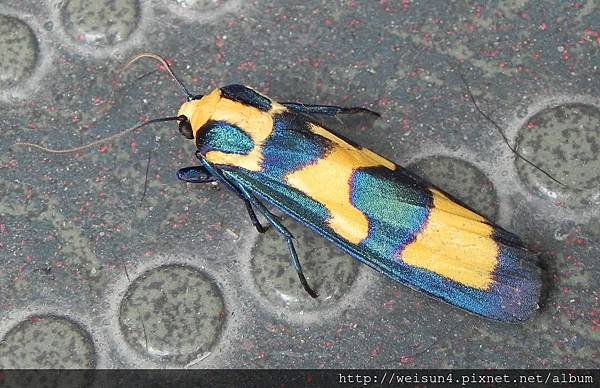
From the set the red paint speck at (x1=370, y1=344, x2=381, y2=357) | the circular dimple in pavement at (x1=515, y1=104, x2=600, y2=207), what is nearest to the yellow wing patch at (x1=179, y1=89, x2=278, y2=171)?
the red paint speck at (x1=370, y1=344, x2=381, y2=357)

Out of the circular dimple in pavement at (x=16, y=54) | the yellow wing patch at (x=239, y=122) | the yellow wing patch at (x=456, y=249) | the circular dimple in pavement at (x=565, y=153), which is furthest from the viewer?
the circular dimple in pavement at (x=16, y=54)

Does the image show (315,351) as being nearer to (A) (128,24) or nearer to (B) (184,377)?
(B) (184,377)

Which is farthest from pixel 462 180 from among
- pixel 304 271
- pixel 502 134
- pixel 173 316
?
pixel 173 316

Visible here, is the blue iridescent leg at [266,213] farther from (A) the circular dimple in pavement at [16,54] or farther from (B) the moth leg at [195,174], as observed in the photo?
(A) the circular dimple in pavement at [16,54]

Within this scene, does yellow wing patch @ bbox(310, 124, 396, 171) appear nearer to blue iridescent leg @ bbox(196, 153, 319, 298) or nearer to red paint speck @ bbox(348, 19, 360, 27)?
blue iridescent leg @ bbox(196, 153, 319, 298)

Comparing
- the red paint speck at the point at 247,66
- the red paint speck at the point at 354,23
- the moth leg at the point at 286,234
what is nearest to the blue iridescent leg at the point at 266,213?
the moth leg at the point at 286,234

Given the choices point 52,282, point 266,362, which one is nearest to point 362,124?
point 266,362

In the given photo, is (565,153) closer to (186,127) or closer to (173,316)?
(186,127)
